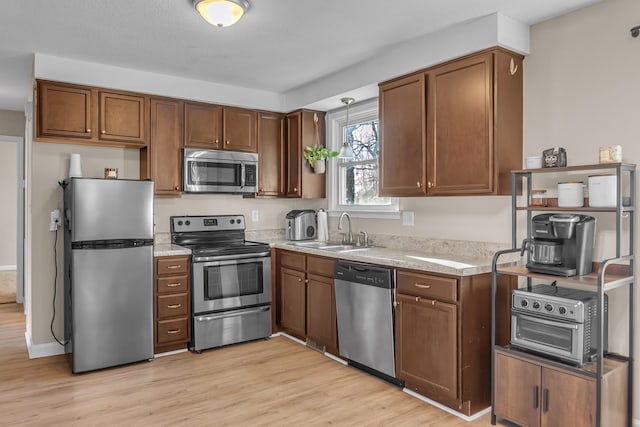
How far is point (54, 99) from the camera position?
3.57m

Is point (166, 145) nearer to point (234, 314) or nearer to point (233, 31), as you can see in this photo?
point (233, 31)

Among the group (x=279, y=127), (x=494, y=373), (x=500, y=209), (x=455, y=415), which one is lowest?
(x=455, y=415)

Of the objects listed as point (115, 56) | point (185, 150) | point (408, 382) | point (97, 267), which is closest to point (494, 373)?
point (408, 382)

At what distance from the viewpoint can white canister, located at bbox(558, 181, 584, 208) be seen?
2.48 metres

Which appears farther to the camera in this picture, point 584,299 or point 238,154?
point 238,154

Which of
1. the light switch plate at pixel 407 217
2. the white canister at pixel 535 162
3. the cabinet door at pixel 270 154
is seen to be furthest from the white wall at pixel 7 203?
the white canister at pixel 535 162

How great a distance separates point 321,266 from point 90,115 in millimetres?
2280

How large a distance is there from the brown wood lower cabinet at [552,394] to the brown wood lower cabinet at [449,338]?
0.57 feet

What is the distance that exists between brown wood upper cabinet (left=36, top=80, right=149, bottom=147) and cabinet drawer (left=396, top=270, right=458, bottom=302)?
8.43 ft

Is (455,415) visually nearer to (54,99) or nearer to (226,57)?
(226,57)

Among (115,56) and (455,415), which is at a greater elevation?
(115,56)

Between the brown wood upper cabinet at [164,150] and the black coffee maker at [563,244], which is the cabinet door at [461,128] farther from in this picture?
the brown wood upper cabinet at [164,150]

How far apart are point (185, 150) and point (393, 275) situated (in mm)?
2271

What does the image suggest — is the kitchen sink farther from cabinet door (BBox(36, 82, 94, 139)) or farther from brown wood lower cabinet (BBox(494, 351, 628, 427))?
cabinet door (BBox(36, 82, 94, 139))
